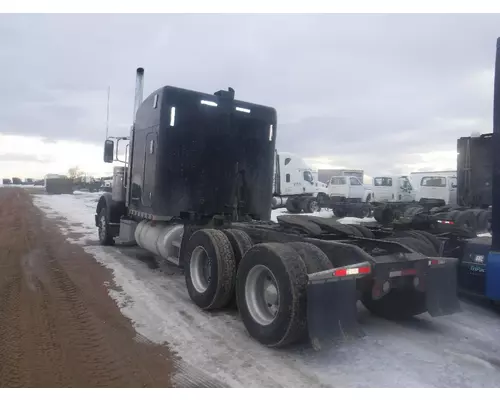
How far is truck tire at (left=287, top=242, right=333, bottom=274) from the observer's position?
164 inches

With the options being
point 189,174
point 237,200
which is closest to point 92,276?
point 189,174

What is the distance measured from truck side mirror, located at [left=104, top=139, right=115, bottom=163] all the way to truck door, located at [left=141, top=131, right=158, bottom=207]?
87.0 inches

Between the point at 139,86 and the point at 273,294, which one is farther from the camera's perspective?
the point at 139,86

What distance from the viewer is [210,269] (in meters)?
5.53

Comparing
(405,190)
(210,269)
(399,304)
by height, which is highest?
(405,190)

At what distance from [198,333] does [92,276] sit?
3.38m

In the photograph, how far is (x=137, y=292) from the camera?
20.6ft

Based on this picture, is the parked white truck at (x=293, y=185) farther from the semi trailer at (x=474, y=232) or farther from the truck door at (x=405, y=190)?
the semi trailer at (x=474, y=232)

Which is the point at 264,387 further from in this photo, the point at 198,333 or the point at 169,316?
the point at 169,316

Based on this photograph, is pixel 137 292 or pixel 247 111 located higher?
pixel 247 111

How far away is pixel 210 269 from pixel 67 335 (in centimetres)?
187

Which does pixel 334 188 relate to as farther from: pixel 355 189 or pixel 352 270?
pixel 352 270

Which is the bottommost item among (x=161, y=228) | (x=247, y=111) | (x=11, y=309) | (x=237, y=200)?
(x=11, y=309)

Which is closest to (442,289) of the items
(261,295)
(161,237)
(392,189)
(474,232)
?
(261,295)
